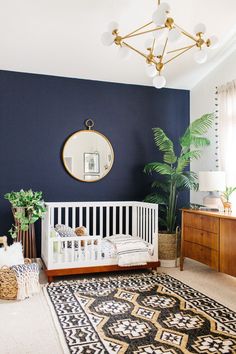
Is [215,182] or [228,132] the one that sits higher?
[228,132]

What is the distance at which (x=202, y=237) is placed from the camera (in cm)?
376

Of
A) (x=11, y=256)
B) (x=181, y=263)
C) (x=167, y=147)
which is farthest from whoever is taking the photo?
(x=167, y=147)

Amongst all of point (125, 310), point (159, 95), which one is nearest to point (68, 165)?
point (159, 95)

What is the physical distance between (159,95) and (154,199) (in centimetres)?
169

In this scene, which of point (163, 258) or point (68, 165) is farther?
point (68, 165)

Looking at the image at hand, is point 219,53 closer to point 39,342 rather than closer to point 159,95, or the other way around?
point 159,95

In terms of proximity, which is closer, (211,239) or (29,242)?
(211,239)

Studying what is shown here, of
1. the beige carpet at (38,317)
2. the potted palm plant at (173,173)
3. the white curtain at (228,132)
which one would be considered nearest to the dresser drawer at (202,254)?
the beige carpet at (38,317)

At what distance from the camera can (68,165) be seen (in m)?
4.66

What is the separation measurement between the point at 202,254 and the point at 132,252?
30.6 inches

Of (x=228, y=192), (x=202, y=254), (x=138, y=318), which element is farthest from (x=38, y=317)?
(x=228, y=192)

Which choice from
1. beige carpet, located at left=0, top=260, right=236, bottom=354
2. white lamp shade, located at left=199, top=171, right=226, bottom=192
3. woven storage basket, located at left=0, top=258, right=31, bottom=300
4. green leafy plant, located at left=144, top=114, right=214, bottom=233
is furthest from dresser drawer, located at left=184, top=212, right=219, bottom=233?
woven storage basket, located at left=0, top=258, right=31, bottom=300

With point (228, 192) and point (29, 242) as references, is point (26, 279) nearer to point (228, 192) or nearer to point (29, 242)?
point (29, 242)

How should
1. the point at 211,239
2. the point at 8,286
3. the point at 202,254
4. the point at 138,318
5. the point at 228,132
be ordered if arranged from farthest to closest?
1. the point at 228,132
2. the point at 202,254
3. the point at 211,239
4. the point at 8,286
5. the point at 138,318
